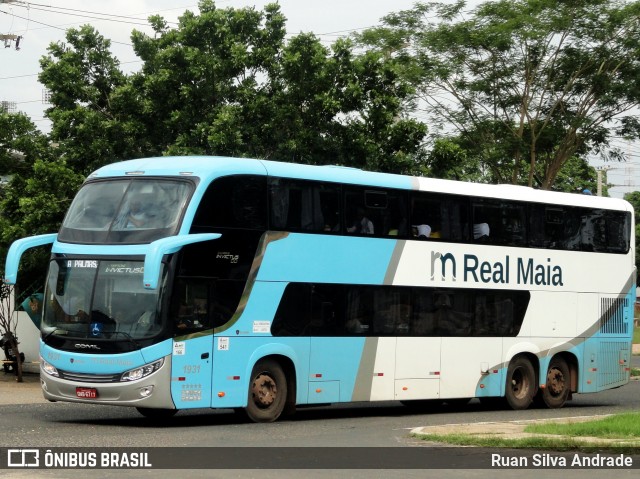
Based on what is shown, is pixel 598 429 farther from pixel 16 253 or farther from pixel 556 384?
pixel 16 253

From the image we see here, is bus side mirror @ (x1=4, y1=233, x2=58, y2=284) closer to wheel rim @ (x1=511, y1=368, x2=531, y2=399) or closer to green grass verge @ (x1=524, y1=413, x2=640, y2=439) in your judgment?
green grass verge @ (x1=524, y1=413, x2=640, y2=439)

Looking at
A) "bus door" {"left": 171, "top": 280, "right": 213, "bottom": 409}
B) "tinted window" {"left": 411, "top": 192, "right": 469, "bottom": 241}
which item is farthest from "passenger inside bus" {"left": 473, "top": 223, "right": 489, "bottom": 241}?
"bus door" {"left": 171, "top": 280, "right": 213, "bottom": 409}

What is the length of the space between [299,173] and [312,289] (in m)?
1.88

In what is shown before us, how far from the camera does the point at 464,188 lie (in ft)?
74.0

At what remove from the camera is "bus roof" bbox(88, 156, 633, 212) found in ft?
60.3

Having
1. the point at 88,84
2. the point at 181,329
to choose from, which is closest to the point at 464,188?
the point at 181,329

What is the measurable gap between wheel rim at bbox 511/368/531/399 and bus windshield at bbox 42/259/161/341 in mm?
9113

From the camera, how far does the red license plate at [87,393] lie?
17500 millimetres

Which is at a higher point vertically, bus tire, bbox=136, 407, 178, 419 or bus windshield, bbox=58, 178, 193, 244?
bus windshield, bbox=58, 178, 193, 244

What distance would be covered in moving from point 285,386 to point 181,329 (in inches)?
98.0

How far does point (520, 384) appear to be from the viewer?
2420cm

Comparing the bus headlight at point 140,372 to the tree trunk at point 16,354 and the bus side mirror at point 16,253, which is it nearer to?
the bus side mirror at point 16,253

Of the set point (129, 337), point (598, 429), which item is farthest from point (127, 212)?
point (598, 429)

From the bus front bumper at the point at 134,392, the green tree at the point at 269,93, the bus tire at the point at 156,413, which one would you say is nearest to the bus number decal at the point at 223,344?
the bus front bumper at the point at 134,392
